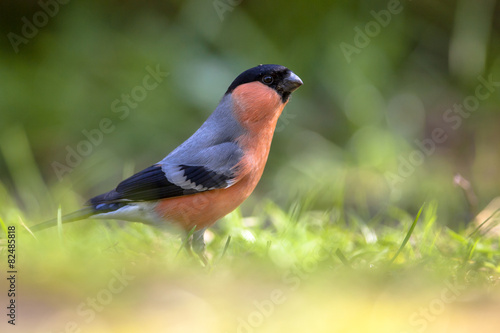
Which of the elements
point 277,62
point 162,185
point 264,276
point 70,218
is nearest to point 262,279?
point 264,276

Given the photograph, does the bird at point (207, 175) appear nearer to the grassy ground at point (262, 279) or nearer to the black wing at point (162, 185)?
the black wing at point (162, 185)

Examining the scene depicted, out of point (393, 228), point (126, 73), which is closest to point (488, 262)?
point (393, 228)

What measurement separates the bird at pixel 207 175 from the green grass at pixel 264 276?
187mm

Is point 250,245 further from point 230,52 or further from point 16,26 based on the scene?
point 16,26

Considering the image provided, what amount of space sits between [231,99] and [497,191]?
2726 mm

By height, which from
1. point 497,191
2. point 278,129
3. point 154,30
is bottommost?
point 497,191

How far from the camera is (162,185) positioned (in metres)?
3.08

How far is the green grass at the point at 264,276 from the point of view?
1.92 m

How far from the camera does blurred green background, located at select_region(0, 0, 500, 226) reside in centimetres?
520

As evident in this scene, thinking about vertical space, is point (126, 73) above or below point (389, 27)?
below

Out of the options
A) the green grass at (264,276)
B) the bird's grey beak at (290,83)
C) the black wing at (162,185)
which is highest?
the bird's grey beak at (290,83)

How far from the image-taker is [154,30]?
18.0 feet

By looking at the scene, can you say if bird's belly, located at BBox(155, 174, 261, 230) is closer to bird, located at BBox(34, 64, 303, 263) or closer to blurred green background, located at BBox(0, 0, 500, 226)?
bird, located at BBox(34, 64, 303, 263)

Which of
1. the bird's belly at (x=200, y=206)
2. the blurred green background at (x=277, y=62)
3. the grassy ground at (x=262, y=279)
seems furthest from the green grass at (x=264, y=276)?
the blurred green background at (x=277, y=62)
